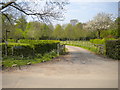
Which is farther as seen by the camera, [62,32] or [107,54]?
[62,32]

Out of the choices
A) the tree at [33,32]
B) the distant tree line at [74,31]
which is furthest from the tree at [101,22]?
the tree at [33,32]

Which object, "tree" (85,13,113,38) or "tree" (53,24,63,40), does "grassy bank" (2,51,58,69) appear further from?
"tree" (85,13,113,38)

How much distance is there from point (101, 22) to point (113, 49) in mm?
22858

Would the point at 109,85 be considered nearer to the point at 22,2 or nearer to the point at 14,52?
the point at 14,52

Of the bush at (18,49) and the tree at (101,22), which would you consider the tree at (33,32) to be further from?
the bush at (18,49)

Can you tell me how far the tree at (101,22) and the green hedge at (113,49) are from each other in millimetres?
20328

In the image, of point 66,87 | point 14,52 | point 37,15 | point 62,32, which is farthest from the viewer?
point 62,32

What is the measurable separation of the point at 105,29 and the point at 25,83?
2966 cm

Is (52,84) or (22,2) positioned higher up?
(22,2)

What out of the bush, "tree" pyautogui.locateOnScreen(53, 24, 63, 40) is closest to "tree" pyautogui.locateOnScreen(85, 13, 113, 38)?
"tree" pyautogui.locateOnScreen(53, 24, 63, 40)

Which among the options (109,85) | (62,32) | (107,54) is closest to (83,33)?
(62,32)

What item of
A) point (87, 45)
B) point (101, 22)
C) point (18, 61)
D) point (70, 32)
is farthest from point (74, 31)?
point (18, 61)

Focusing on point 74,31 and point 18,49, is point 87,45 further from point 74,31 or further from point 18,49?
point 18,49

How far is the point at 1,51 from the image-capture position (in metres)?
10.8
